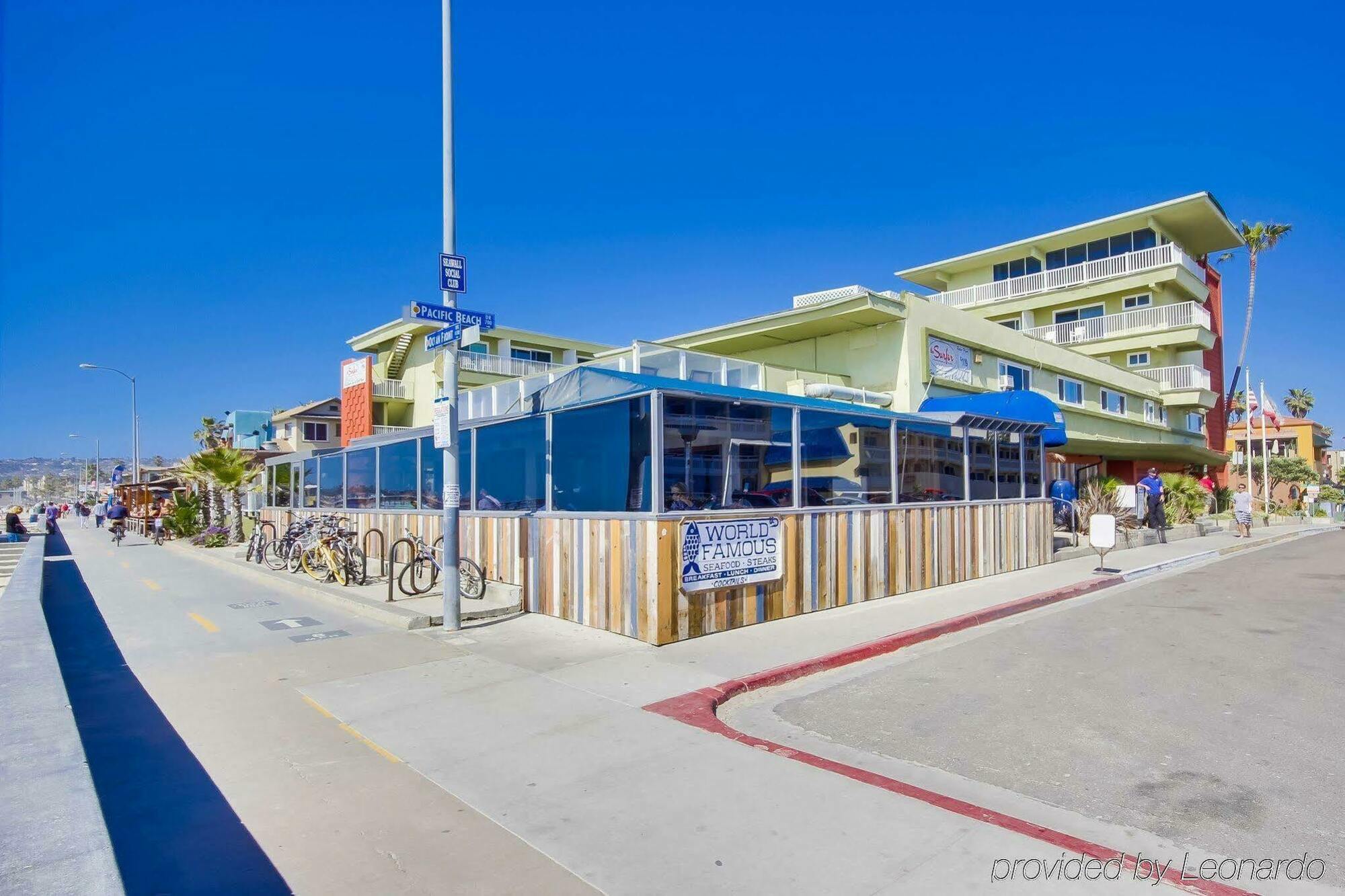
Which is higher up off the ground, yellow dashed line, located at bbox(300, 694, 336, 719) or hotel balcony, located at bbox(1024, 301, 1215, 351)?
hotel balcony, located at bbox(1024, 301, 1215, 351)

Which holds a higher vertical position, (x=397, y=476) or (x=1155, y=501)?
(x=397, y=476)

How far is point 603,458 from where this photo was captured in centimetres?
961

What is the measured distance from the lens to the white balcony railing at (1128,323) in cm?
3556

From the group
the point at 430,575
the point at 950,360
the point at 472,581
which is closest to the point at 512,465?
the point at 472,581

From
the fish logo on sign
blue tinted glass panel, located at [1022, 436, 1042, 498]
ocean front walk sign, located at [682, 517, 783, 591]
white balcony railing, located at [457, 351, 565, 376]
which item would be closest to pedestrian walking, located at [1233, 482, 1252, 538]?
blue tinted glass panel, located at [1022, 436, 1042, 498]

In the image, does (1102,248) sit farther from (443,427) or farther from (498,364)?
(443,427)

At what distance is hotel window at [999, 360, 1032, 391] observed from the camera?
24734 mm

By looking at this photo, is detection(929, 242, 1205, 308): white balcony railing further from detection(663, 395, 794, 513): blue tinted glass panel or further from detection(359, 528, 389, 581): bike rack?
detection(359, 528, 389, 581): bike rack

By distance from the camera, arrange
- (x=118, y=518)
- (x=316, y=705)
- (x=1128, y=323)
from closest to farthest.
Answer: (x=316, y=705) < (x=118, y=518) < (x=1128, y=323)

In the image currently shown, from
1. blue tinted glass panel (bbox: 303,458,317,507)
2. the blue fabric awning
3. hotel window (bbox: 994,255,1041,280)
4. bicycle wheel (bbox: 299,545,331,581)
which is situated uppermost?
hotel window (bbox: 994,255,1041,280)

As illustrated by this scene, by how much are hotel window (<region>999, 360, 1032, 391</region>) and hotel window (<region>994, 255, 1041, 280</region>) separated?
14595 mm

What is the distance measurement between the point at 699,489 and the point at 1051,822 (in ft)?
18.4

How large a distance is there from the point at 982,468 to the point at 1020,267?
28.9 m

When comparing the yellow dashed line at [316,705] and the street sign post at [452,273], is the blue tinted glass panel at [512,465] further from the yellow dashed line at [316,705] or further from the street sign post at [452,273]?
the yellow dashed line at [316,705]
